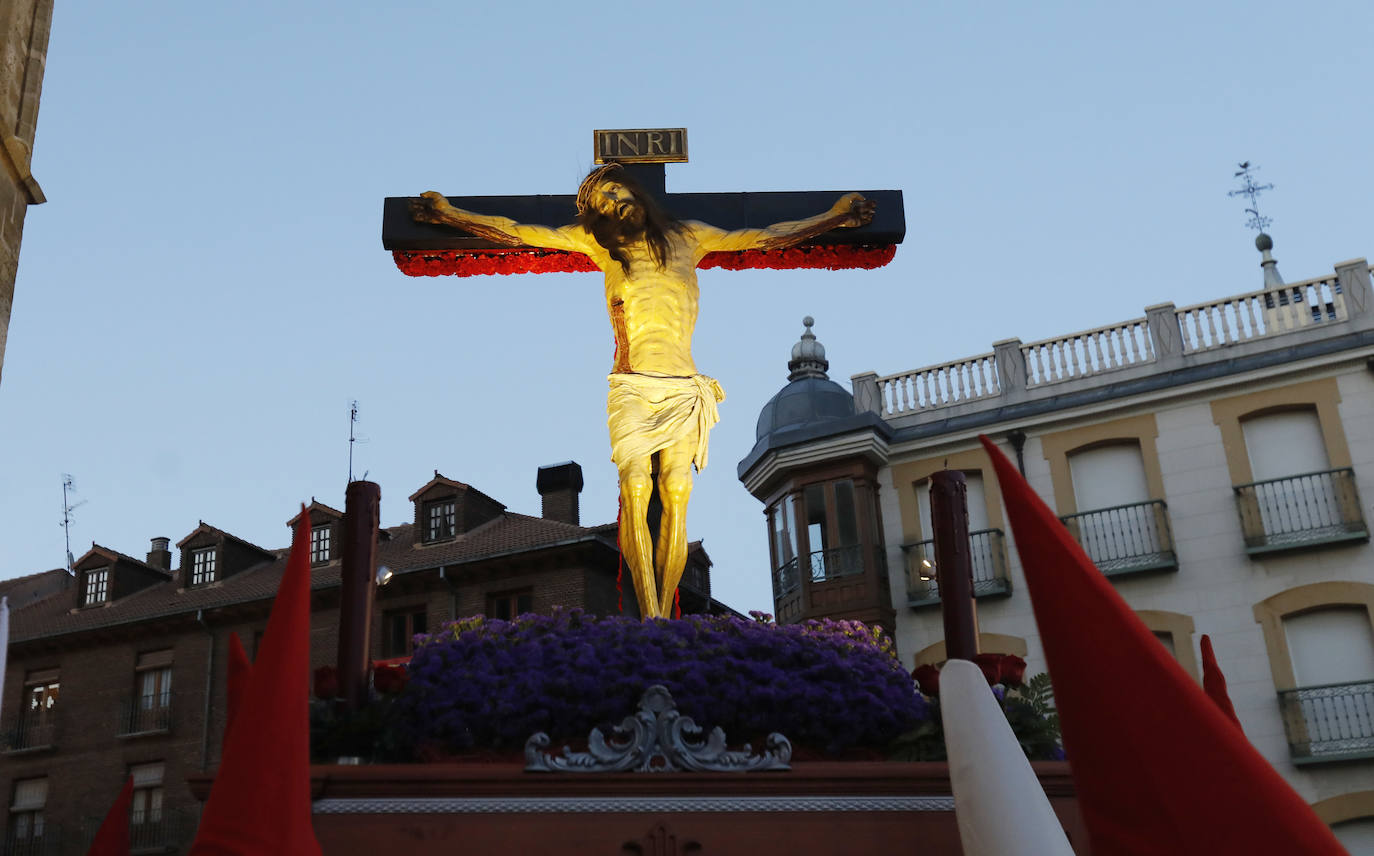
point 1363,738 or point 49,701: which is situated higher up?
point 49,701

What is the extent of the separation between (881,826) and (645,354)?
13.6 ft

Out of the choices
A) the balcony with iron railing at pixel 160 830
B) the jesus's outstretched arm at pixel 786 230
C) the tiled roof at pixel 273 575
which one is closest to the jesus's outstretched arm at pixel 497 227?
the jesus's outstretched arm at pixel 786 230

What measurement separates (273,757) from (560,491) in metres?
33.0

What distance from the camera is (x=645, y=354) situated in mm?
8586

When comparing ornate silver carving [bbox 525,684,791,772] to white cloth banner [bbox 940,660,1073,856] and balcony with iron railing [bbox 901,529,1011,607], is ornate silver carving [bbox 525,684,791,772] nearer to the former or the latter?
white cloth banner [bbox 940,660,1073,856]

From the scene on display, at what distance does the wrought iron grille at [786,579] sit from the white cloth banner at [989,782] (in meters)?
26.4

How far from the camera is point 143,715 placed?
122 feet

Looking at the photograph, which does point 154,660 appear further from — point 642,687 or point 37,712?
point 642,687

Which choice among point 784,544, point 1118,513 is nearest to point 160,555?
point 784,544

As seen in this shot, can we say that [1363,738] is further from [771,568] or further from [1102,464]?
[771,568]

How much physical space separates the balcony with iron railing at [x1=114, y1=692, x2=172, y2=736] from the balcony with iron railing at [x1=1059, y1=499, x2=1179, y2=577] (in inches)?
971

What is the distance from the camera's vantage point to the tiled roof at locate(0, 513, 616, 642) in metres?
34.4

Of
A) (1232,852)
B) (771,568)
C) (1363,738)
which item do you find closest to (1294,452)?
(1363,738)

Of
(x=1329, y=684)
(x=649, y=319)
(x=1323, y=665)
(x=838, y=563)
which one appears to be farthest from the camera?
(x=838, y=563)
